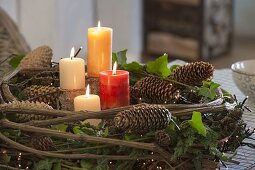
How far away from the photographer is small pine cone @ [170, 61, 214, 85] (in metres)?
1.09

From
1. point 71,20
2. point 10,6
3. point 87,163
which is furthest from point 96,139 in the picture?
point 71,20

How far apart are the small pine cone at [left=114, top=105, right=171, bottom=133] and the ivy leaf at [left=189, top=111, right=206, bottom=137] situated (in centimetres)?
3

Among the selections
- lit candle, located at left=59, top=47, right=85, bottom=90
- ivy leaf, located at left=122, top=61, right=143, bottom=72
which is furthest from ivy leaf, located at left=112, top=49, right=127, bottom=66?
lit candle, located at left=59, top=47, right=85, bottom=90

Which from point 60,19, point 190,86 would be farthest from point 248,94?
point 60,19

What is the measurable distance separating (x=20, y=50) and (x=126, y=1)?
56.9 inches

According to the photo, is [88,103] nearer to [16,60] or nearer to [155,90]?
[155,90]

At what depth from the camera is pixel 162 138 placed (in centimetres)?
85

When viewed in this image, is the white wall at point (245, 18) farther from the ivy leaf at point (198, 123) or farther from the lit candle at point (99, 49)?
the ivy leaf at point (198, 123)

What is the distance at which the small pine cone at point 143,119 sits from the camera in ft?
2.80

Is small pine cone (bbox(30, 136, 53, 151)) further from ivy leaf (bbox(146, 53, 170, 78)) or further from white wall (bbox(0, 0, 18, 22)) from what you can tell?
white wall (bbox(0, 0, 18, 22))

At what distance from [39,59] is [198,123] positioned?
1.35 ft

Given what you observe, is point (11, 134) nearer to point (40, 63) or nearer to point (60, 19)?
point (40, 63)

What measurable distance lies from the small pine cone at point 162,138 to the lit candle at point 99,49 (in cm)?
31

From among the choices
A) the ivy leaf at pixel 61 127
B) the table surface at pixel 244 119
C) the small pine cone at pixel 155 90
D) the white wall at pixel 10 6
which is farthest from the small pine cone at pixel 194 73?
the white wall at pixel 10 6
